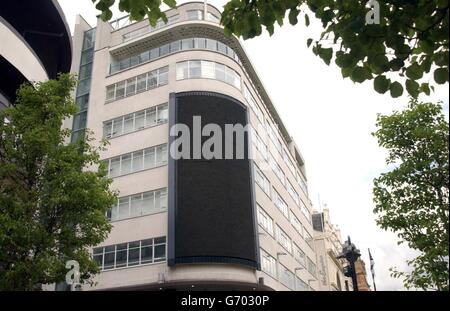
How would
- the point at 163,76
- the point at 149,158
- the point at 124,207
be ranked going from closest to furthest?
the point at 124,207
the point at 149,158
the point at 163,76

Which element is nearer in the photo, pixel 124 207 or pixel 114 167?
pixel 124 207

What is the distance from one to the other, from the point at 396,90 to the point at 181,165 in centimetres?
2651

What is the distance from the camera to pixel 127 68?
37.3 m

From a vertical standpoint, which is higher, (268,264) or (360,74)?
(268,264)

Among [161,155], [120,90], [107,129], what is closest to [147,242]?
[161,155]

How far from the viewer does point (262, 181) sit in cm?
3650

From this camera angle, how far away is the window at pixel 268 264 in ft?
105

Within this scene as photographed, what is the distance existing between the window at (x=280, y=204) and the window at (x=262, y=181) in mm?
2228

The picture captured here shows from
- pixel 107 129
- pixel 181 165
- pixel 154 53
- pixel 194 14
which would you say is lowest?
pixel 181 165

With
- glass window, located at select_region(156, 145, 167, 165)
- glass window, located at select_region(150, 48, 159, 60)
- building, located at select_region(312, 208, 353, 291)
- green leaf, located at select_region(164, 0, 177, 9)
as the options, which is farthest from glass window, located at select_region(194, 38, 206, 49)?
building, located at select_region(312, 208, 353, 291)

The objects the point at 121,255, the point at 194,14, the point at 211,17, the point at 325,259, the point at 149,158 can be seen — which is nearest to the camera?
the point at 121,255

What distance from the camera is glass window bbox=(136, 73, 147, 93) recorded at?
35.3 metres

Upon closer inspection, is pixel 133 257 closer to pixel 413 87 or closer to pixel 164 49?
pixel 164 49
